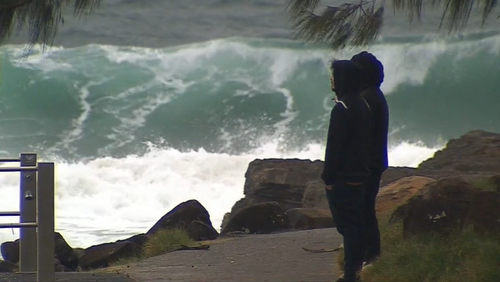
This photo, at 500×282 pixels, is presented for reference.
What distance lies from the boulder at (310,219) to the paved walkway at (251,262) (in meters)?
1.62

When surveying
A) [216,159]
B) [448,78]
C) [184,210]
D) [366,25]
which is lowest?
[184,210]

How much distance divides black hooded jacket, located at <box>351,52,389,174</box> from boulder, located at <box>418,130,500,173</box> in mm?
6663

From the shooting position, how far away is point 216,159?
25734 millimetres

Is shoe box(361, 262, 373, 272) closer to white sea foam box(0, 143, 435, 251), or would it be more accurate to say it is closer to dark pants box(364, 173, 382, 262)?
dark pants box(364, 173, 382, 262)

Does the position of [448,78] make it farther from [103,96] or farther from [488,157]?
[488,157]

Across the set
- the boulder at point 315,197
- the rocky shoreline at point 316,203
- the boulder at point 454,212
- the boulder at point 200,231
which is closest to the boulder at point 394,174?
the rocky shoreline at point 316,203

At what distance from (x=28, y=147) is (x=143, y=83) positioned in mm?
4856

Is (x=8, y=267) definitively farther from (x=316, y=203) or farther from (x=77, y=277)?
(x=316, y=203)

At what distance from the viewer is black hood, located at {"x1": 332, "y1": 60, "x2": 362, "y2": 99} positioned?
632 cm

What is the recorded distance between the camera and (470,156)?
14.0 m

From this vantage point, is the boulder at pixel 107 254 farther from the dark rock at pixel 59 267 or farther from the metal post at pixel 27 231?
the metal post at pixel 27 231

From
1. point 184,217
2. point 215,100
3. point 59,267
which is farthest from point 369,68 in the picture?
point 215,100

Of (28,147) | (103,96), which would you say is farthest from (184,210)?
(103,96)

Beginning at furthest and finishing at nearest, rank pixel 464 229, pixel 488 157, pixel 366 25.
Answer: pixel 488 157 < pixel 366 25 < pixel 464 229
